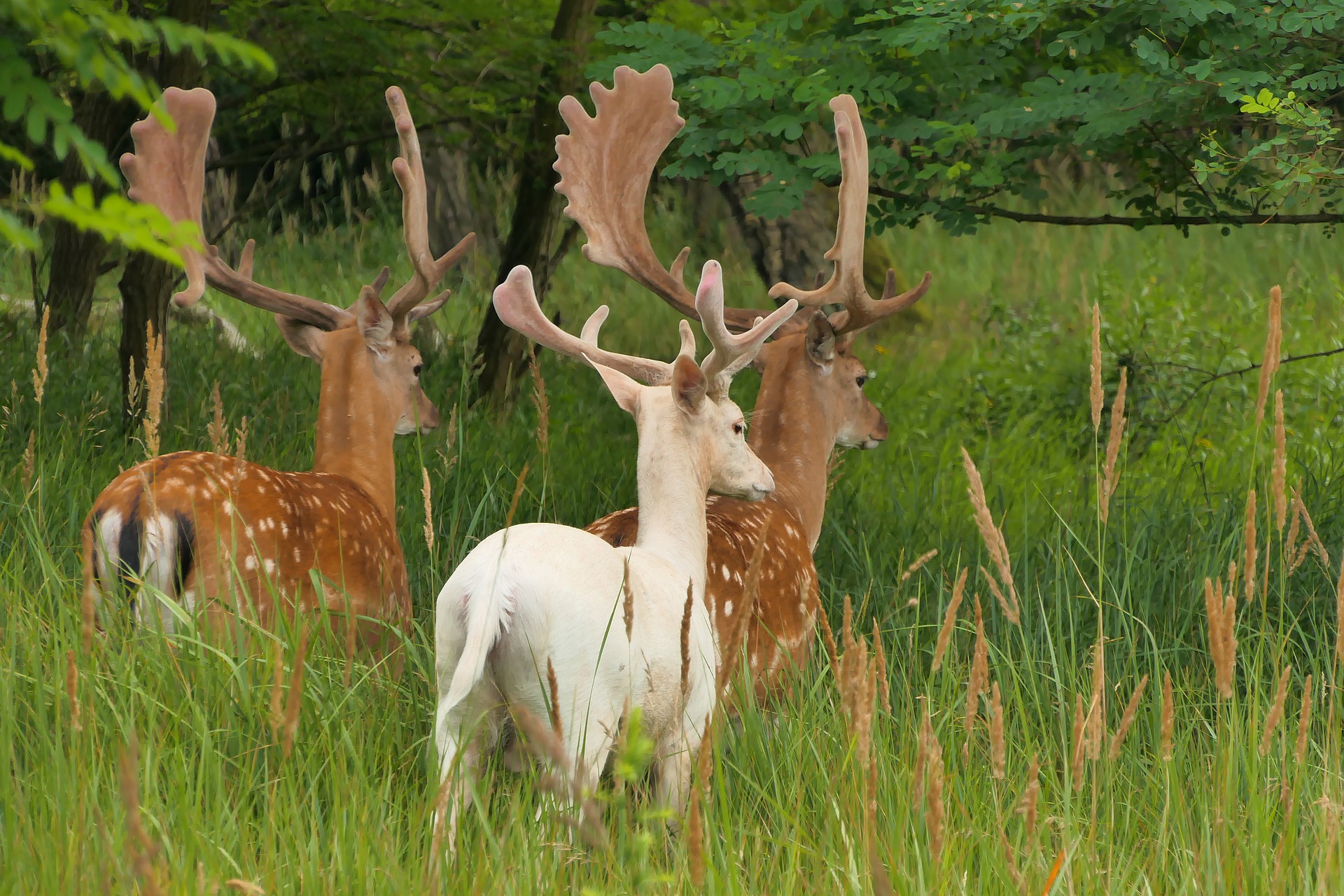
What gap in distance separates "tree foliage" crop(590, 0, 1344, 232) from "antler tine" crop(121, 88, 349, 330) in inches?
59.8

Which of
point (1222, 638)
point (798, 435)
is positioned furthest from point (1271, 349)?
point (798, 435)

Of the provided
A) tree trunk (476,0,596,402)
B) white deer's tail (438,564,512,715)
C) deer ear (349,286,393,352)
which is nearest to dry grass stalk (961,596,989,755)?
white deer's tail (438,564,512,715)

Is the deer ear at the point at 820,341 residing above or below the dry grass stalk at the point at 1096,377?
below

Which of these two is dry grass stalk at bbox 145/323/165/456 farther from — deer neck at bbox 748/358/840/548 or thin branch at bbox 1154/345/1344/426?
thin branch at bbox 1154/345/1344/426

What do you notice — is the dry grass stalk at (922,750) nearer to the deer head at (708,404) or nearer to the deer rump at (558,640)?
the deer rump at (558,640)

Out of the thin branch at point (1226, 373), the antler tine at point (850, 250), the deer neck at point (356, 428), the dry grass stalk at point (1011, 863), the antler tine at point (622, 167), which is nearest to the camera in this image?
the dry grass stalk at point (1011, 863)

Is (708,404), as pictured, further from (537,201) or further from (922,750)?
(537,201)

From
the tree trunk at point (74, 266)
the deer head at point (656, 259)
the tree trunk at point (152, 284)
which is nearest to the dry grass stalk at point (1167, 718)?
the deer head at point (656, 259)

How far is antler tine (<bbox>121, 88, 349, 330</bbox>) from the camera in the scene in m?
5.18

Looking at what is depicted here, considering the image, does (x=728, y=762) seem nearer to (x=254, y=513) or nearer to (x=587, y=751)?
(x=587, y=751)

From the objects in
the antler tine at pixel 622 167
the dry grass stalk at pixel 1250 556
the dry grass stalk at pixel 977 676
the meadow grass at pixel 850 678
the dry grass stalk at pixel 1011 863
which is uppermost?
Answer: the antler tine at pixel 622 167

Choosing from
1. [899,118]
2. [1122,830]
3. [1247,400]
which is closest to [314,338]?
[899,118]

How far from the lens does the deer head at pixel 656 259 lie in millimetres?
5215

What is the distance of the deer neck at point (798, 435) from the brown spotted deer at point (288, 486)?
1244mm
